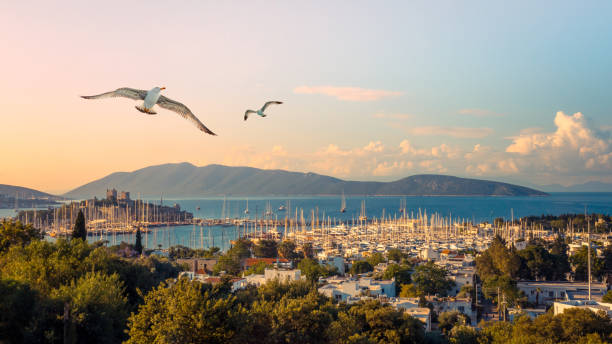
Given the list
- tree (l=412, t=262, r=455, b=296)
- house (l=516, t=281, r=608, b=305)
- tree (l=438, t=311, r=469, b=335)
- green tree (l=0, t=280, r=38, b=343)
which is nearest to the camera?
green tree (l=0, t=280, r=38, b=343)

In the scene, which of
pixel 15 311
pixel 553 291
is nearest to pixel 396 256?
pixel 553 291

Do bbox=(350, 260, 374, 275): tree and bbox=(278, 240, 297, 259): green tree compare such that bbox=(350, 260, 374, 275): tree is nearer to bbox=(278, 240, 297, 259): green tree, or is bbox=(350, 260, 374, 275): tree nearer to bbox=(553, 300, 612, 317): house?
bbox=(278, 240, 297, 259): green tree

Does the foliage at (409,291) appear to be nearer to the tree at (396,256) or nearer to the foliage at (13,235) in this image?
the tree at (396,256)

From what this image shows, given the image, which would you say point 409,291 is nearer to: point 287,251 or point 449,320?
point 449,320

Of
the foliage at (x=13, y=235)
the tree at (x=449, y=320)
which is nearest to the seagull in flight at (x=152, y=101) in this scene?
the foliage at (x=13, y=235)

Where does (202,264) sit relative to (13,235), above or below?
below

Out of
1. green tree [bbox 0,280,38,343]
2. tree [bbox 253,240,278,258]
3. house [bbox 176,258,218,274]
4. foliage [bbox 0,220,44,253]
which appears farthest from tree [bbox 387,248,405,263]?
green tree [bbox 0,280,38,343]
